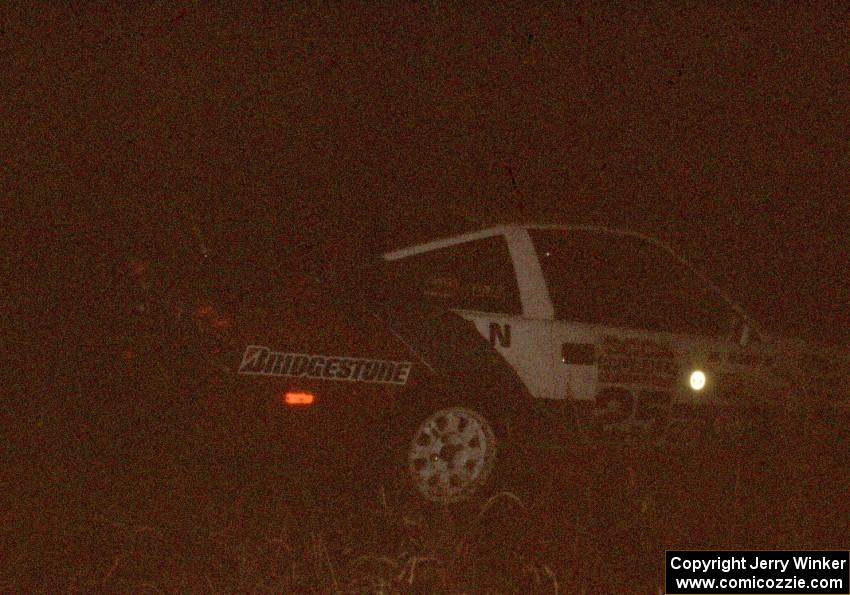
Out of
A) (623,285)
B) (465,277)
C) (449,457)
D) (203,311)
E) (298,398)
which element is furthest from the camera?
(623,285)

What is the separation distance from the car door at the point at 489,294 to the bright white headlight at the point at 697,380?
37.5 inches

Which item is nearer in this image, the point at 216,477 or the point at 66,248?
the point at 216,477

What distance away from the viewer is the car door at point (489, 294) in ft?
21.7

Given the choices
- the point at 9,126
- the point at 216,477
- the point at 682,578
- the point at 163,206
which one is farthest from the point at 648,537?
the point at 9,126

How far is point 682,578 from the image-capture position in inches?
201

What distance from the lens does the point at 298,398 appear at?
237 inches

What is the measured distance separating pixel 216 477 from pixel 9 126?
6487 mm

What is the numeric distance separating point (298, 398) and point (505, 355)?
1256 mm

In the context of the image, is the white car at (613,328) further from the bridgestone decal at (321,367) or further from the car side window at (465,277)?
the bridgestone decal at (321,367)

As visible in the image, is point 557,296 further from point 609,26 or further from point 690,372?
point 609,26

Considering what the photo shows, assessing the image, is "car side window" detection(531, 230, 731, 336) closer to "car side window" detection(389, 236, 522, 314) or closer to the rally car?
the rally car

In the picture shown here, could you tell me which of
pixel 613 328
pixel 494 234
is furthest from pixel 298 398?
pixel 613 328

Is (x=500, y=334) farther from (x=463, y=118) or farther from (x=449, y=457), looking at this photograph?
(x=463, y=118)

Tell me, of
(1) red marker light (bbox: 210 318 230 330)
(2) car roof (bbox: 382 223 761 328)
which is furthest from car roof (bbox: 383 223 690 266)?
(1) red marker light (bbox: 210 318 230 330)
